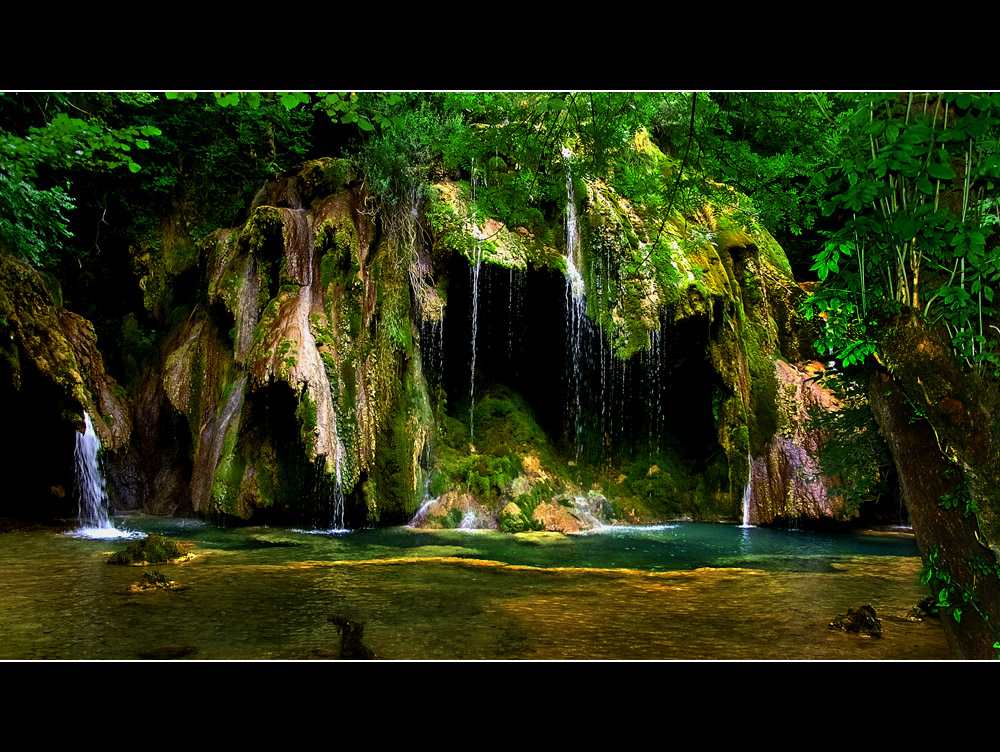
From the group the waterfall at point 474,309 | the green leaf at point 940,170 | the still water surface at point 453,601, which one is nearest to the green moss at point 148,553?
the still water surface at point 453,601

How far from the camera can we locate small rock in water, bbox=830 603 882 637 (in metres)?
4.24

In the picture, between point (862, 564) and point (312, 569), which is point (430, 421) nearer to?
point (312, 569)

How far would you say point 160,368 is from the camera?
11.9 m

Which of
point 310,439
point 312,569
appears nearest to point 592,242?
point 310,439

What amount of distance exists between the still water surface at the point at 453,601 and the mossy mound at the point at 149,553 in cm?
21

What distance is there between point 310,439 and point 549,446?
477 cm

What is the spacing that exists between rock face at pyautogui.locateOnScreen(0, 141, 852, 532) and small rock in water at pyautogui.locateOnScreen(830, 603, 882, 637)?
5.47 metres

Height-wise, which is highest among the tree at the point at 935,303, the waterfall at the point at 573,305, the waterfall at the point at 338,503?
the waterfall at the point at 573,305

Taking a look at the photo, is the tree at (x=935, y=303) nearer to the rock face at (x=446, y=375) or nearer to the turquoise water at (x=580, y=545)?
the turquoise water at (x=580, y=545)

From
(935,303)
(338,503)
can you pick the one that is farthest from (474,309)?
Result: (935,303)

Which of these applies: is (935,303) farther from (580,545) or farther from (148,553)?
(148,553)

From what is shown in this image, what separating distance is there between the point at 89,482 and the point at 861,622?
32.5 feet

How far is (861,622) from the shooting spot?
430cm

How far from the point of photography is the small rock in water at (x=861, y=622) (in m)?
4.24
